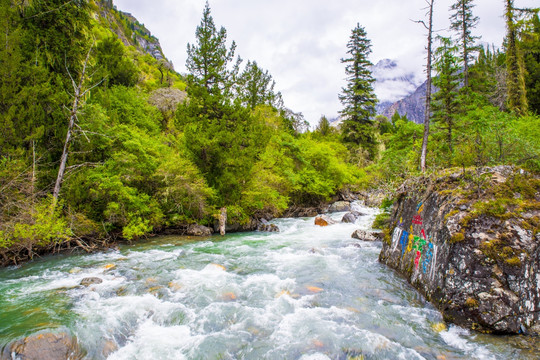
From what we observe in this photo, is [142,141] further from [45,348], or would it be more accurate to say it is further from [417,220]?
[417,220]

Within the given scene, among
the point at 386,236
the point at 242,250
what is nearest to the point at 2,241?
the point at 242,250

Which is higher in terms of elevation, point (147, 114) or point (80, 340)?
point (147, 114)

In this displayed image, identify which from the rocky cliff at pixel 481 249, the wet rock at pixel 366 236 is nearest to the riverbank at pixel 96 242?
the wet rock at pixel 366 236

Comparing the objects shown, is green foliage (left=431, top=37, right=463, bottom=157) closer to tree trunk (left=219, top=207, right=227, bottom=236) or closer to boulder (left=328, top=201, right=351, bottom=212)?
tree trunk (left=219, top=207, right=227, bottom=236)

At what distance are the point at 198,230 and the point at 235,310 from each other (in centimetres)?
904

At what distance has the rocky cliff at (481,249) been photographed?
4.64 metres

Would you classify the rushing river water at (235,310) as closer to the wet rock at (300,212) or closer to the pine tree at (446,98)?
the pine tree at (446,98)

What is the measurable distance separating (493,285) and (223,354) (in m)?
4.81

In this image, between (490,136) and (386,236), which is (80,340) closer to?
(386,236)

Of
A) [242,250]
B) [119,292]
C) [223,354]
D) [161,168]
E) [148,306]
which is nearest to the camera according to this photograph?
[223,354]

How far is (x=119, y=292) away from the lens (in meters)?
6.60

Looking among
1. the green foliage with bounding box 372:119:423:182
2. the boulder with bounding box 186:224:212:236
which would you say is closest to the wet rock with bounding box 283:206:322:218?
the boulder with bounding box 186:224:212:236

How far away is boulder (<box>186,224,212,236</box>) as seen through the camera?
46.9 ft

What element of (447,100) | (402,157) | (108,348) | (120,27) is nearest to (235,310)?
(108,348)
